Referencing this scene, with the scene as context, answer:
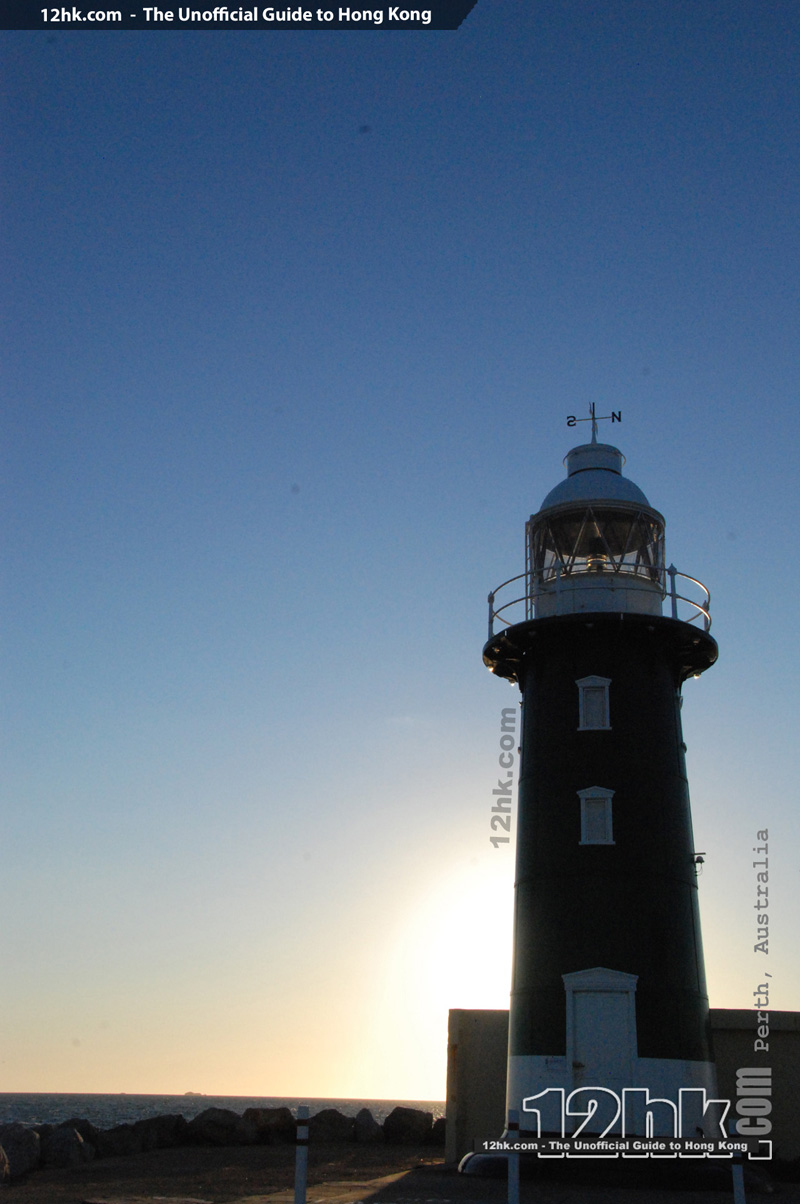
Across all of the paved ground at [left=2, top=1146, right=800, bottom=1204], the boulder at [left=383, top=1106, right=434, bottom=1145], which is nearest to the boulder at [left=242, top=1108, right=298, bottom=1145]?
the paved ground at [left=2, top=1146, right=800, bottom=1204]

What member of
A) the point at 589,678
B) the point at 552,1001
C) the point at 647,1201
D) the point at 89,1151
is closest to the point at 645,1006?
the point at 552,1001

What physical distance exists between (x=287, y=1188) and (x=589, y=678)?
30.5ft

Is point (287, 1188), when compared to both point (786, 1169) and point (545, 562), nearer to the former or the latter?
point (786, 1169)

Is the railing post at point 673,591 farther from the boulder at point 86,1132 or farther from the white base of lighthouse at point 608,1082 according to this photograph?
the boulder at point 86,1132

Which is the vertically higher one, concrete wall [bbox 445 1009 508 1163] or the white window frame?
the white window frame

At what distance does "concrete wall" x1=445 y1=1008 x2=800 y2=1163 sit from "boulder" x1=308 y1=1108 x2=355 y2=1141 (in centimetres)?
674

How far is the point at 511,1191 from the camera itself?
452 inches

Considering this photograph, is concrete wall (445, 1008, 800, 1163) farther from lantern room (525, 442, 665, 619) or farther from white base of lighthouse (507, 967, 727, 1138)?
lantern room (525, 442, 665, 619)

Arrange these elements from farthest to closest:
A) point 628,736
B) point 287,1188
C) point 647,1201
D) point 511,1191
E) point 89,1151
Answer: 1. point 89,1151
2. point 628,736
3. point 287,1188
4. point 647,1201
5. point 511,1191

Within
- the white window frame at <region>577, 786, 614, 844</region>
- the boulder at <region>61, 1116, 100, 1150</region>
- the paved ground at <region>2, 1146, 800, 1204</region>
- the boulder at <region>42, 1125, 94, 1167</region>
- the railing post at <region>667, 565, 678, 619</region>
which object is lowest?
the boulder at <region>61, 1116, 100, 1150</region>

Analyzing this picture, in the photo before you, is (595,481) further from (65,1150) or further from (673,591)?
(65,1150)

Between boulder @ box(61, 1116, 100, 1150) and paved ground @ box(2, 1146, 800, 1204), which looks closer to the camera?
paved ground @ box(2, 1146, 800, 1204)

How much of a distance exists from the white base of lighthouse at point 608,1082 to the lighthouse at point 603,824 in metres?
0.02

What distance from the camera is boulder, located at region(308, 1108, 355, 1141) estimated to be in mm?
26625
